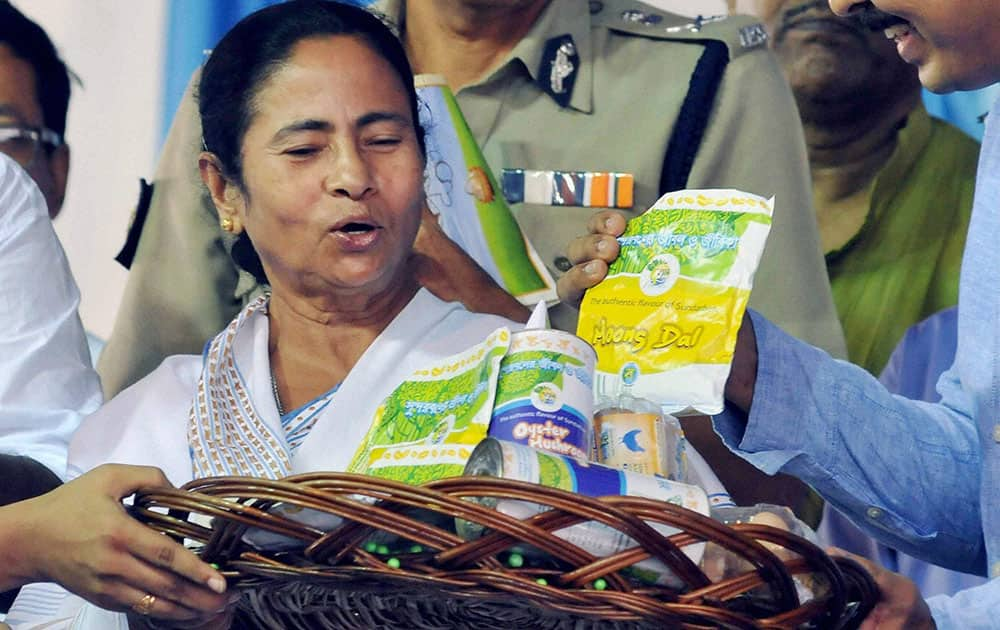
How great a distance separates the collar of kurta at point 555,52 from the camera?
4.29 feet

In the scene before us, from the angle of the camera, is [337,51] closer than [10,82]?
Yes

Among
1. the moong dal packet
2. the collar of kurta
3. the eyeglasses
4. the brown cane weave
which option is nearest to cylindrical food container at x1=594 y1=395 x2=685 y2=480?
the moong dal packet

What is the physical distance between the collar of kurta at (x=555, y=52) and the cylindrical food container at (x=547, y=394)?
47 centimetres

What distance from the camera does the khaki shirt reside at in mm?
1278

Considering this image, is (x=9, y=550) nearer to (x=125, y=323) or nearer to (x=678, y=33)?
(x=125, y=323)

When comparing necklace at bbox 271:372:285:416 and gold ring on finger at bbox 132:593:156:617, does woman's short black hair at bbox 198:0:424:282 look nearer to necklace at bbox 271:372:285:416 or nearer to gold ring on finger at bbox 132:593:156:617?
necklace at bbox 271:372:285:416

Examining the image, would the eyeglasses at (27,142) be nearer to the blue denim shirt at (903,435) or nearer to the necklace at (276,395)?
the necklace at (276,395)

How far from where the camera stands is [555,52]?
4.31 ft

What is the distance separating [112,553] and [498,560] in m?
0.22

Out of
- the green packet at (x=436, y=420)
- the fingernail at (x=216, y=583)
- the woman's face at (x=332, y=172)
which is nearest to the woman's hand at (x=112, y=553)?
the fingernail at (x=216, y=583)

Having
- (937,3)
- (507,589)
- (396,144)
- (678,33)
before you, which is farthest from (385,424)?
(678,33)

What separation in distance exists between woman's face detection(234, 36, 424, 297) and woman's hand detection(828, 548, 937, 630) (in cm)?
53

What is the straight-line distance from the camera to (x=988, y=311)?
998 mm

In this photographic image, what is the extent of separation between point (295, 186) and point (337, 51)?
13 centimetres
